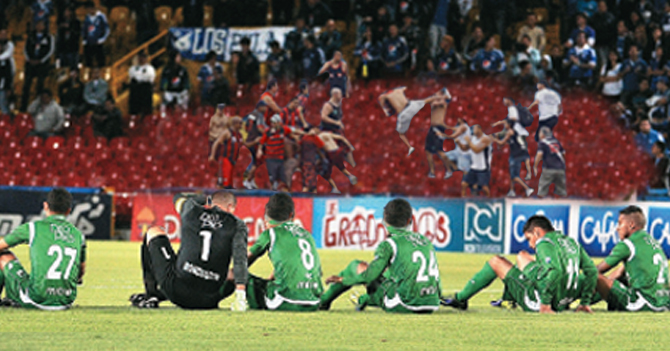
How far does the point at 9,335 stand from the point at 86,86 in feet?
66.0

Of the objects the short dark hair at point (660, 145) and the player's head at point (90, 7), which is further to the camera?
the player's head at point (90, 7)

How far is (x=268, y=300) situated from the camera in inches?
356

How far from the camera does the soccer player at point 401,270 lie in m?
8.73

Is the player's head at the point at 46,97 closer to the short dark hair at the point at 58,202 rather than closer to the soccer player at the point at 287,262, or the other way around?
the short dark hair at the point at 58,202

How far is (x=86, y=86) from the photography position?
2648 cm

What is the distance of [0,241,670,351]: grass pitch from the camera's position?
271 inches

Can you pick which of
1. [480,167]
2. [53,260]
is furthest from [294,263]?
[480,167]

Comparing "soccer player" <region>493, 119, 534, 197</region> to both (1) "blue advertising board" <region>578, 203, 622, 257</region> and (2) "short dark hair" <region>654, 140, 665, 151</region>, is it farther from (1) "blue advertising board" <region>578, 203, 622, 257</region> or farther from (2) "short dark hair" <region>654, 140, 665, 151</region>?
(2) "short dark hair" <region>654, 140, 665, 151</region>

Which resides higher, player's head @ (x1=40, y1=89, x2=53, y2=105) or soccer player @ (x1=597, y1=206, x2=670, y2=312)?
player's head @ (x1=40, y1=89, x2=53, y2=105)

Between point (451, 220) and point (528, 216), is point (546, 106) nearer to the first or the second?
point (528, 216)

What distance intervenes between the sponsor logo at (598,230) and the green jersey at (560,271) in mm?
11036

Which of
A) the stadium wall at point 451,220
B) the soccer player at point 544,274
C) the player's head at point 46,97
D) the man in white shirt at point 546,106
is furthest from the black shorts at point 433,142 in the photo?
the soccer player at point 544,274

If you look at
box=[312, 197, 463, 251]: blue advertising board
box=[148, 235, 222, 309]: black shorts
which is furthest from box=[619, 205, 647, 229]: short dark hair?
box=[312, 197, 463, 251]: blue advertising board

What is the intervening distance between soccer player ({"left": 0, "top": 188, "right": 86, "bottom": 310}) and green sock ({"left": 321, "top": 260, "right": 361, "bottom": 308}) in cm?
212
